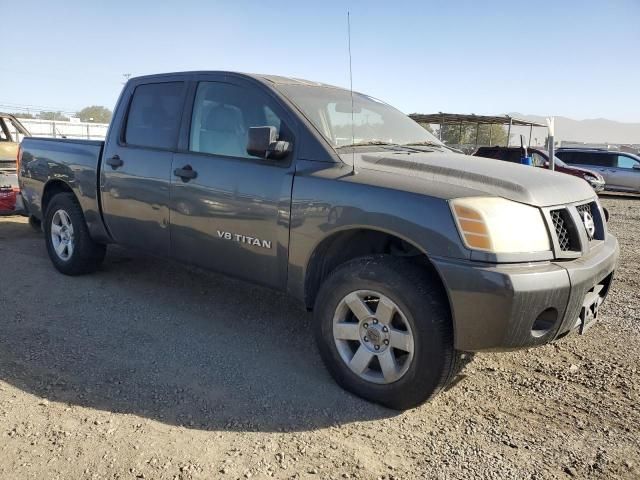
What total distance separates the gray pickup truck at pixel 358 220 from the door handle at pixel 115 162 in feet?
0.06

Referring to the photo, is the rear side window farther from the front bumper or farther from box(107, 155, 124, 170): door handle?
the front bumper

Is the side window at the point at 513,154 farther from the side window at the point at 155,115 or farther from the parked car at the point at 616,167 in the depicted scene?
the side window at the point at 155,115

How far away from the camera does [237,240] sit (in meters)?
3.70

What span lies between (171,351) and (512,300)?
7.63 feet

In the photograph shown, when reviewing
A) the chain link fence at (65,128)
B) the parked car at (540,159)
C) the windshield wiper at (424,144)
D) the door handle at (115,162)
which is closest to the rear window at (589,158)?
the parked car at (540,159)

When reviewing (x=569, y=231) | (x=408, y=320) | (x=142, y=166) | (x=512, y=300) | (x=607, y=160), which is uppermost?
(x=607, y=160)

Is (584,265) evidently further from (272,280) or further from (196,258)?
(196,258)

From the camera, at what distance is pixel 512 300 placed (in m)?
2.57

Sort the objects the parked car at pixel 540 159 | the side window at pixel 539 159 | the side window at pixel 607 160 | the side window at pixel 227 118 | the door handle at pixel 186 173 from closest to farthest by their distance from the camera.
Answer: the side window at pixel 227 118
the door handle at pixel 186 173
the parked car at pixel 540 159
the side window at pixel 539 159
the side window at pixel 607 160

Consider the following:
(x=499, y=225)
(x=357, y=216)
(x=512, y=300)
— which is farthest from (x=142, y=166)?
(x=512, y=300)

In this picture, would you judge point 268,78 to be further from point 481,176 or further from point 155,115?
point 481,176

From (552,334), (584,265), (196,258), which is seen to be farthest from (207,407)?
(584,265)

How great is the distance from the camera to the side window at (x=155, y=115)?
14.1 ft

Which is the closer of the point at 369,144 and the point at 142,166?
the point at 369,144
